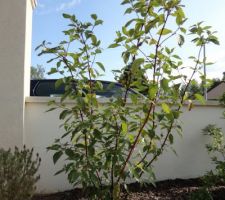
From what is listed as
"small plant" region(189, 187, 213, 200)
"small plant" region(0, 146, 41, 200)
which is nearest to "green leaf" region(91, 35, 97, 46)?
"small plant" region(0, 146, 41, 200)

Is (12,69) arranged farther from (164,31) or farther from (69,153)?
(164,31)

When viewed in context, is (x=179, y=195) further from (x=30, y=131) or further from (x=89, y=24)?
(x=89, y=24)

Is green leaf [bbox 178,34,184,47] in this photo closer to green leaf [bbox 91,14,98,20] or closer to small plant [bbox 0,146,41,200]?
green leaf [bbox 91,14,98,20]

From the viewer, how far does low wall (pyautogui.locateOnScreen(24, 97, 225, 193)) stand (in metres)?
4.98

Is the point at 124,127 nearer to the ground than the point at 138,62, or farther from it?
nearer to the ground

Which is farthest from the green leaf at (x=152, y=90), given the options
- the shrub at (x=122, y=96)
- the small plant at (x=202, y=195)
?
the small plant at (x=202, y=195)

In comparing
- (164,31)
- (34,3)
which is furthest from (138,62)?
(34,3)

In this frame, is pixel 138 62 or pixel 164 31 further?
pixel 164 31

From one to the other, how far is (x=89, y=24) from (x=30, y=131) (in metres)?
2.21

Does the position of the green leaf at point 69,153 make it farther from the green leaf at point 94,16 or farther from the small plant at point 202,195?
the small plant at point 202,195

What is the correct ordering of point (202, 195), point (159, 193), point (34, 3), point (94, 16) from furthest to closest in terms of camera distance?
point (34, 3)
point (159, 193)
point (202, 195)
point (94, 16)

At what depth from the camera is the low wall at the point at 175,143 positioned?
16.3 feet

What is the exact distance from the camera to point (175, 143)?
5.67 meters

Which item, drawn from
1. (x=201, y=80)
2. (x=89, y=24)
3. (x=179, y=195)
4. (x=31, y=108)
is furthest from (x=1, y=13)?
(x=179, y=195)
